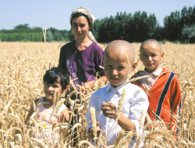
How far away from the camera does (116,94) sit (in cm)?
246

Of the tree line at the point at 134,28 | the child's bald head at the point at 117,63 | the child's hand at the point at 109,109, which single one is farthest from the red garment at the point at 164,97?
the tree line at the point at 134,28

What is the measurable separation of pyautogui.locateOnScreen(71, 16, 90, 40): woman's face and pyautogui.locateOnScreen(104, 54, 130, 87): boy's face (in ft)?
4.58

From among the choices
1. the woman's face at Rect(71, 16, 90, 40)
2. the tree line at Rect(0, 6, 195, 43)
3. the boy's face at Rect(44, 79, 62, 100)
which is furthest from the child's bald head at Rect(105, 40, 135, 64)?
the tree line at Rect(0, 6, 195, 43)

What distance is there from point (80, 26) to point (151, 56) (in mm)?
779

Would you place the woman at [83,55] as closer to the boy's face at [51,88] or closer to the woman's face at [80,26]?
the woman's face at [80,26]

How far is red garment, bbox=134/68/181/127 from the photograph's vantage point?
323 cm

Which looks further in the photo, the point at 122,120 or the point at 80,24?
the point at 80,24

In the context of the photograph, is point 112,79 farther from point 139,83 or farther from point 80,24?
point 80,24

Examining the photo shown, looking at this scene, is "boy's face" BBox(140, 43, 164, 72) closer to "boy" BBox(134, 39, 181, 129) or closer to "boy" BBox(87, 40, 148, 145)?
"boy" BBox(134, 39, 181, 129)

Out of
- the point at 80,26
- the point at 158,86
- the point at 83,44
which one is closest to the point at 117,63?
the point at 158,86

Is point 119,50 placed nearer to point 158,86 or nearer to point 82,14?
point 158,86

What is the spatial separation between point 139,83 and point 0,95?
1236 mm

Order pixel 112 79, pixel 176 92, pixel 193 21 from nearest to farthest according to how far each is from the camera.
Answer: pixel 112 79
pixel 176 92
pixel 193 21

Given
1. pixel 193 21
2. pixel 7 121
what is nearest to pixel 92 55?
pixel 7 121
